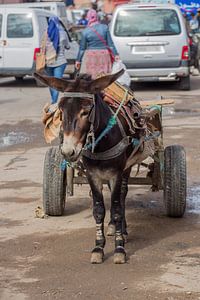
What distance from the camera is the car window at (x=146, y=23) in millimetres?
17406

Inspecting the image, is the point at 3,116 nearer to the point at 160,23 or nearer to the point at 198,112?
the point at 198,112

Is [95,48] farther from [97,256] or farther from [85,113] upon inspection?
[85,113]

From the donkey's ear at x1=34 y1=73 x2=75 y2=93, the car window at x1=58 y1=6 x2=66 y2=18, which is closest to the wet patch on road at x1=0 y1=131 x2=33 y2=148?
the donkey's ear at x1=34 y1=73 x2=75 y2=93

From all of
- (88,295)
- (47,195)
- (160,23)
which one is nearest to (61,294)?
(88,295)

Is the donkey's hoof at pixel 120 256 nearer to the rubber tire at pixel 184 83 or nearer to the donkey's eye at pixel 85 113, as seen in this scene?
the donkey's eye at pixel 85 113

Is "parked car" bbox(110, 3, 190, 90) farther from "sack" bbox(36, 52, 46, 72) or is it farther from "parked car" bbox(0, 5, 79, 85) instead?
"sack" bbox(36, 52, 46, 72)

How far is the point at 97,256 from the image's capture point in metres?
5.84

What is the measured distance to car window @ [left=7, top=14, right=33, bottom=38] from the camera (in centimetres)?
1959

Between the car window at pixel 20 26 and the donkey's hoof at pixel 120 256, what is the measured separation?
565 inches

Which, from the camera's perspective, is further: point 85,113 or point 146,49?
point 146,49

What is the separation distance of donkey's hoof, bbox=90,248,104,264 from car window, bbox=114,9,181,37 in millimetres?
12017

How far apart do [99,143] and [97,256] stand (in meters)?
0.93

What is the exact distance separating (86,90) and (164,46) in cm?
1225

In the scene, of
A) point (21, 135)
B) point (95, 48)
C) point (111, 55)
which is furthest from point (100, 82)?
point (95, 48)
